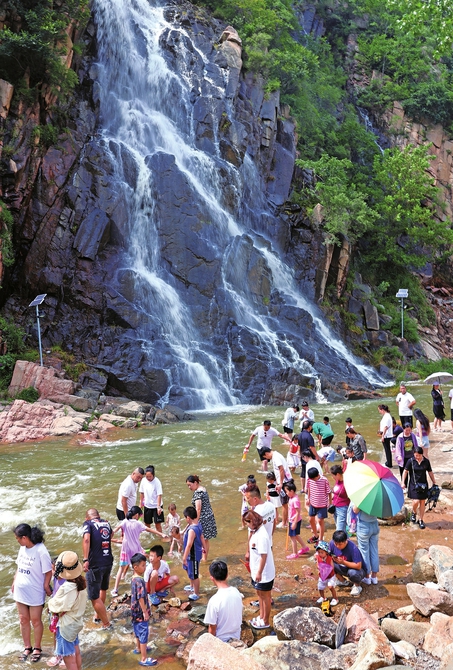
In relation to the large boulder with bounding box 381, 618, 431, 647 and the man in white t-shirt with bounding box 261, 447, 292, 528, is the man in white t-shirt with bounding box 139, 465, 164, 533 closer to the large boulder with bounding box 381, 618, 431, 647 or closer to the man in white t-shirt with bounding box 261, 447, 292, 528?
the man in white t-shirt with bounding box 261, 447, 292, 528

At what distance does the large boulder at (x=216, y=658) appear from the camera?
5.43 m

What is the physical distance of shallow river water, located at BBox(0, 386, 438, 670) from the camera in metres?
7.39

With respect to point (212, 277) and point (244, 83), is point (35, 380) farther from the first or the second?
point (244, 83)

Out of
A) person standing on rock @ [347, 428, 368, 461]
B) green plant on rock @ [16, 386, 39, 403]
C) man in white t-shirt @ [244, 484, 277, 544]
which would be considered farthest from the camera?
green plant on rock @ [16, 386, 39, 403]

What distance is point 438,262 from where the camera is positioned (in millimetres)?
49156

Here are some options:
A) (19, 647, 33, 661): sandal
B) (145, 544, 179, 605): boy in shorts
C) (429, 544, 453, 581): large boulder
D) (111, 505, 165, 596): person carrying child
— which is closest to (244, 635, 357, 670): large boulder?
(429, 544, 453, 581): large boulder

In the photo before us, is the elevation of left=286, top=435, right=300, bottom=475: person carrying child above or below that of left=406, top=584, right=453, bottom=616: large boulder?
above

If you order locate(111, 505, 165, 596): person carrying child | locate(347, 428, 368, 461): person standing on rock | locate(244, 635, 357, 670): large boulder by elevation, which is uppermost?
locate(347, 428, 368, 461): person standing on rock

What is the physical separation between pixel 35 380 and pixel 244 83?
28372 mm

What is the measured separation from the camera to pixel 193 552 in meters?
8.07

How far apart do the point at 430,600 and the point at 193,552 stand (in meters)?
3.17

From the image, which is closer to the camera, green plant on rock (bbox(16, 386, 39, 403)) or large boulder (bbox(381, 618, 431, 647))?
large boulder (bbox(381, 618, 431, 647))

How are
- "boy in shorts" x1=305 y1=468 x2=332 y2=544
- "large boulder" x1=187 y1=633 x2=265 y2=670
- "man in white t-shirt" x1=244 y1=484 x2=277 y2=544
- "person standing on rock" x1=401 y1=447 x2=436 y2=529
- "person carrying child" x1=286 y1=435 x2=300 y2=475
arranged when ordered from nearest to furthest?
"large boulder" x1=187 y1=633 x2=265 y2=670 → "man in white t-shirt" x1=244 y1=484 x2=277 y2=544 → "boy in shorts" x1=305 y1=468 x2=332 y2=544 → "person standing on rock" x1=401 y1=447 x2=436 y2=529 → "person carrying child" x1=286 y1=435 x2=300 y2=475

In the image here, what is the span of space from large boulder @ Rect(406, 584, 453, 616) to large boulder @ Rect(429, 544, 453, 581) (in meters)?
0.51
